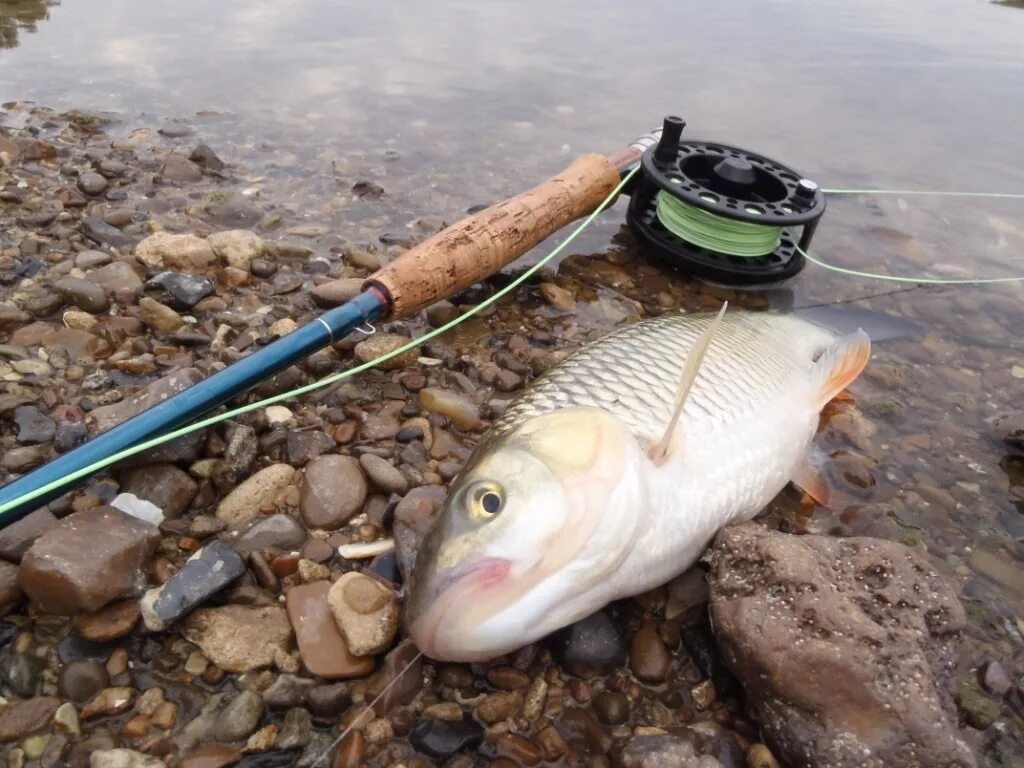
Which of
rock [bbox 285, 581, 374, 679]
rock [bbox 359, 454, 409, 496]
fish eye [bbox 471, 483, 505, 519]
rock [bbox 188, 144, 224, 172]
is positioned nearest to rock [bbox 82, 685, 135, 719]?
rock [bbox 285, 581, 374, 679]

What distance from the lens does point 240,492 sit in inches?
114

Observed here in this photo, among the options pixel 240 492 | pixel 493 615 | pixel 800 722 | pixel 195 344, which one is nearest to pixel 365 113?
pixel 195 344

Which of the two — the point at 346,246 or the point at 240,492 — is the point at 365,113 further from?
the point at 240,492

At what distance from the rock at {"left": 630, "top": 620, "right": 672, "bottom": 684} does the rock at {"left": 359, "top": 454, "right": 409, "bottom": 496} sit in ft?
3.76

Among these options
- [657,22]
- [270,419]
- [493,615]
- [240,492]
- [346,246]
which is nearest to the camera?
[493,615]

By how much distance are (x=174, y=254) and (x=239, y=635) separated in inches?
112

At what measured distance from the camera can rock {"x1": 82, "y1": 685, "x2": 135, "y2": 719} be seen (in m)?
2.18

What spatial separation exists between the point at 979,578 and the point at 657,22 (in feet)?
38.5

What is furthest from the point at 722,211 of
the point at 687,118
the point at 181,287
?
the point at 687,118

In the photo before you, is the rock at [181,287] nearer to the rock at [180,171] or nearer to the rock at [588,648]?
the rock at [180,171]

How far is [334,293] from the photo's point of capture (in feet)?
13.6

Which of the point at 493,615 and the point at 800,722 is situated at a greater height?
the point at 493,615

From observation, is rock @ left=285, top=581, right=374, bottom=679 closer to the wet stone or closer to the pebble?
the wet stone

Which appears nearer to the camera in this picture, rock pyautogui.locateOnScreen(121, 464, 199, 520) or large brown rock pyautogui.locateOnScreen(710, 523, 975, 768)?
large brown rock pyautogui.locateOnScreen(710, 523, 975, 768)
